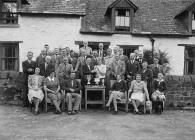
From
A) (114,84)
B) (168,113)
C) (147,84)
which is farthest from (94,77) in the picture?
(168,113)

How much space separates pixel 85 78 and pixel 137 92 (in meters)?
1.92

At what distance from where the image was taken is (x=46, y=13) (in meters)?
19.5

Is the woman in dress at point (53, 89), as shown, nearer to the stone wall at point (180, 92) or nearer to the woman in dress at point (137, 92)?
the woman in dress at point (137, 92)

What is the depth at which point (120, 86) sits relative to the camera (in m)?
11.5

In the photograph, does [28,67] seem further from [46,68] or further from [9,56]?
[9,56]

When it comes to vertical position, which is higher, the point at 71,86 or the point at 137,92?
the point at 71,86

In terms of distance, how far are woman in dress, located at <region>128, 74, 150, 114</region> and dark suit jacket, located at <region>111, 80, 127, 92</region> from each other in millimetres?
233

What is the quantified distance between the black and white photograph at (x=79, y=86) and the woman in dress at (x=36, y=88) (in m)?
0.03

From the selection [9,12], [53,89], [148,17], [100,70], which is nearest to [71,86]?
[53,89]

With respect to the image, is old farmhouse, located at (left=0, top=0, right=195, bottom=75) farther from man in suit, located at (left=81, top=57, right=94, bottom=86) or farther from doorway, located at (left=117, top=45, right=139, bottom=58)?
man in suit, located at (left=81, top=57, right=94, bottom=86)

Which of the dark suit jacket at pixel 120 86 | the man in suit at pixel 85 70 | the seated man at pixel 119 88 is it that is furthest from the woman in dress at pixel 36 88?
the dark suit jacket at pixel 120 86

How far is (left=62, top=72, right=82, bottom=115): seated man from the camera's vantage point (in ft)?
35.9

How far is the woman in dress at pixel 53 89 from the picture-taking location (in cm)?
1100

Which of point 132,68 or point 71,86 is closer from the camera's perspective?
point 71,86
